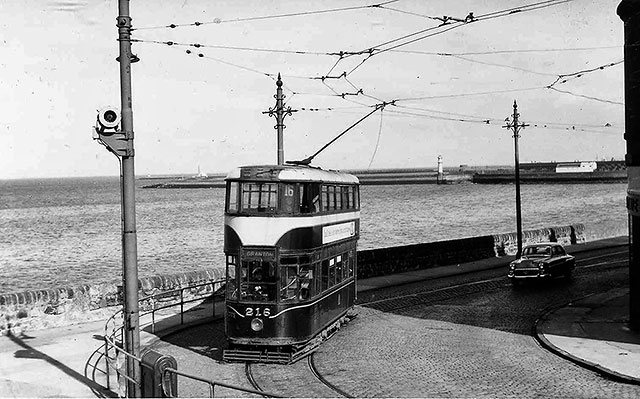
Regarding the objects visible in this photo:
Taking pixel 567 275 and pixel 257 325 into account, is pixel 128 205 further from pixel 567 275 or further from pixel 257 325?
pixel 567 275

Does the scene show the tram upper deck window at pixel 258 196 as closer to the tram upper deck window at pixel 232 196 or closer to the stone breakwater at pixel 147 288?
the tram upper deck window at pixel 232 196

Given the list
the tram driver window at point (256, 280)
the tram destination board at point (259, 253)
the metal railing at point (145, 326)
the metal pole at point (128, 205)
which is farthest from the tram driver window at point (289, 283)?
the metal pole at point (128, 205)

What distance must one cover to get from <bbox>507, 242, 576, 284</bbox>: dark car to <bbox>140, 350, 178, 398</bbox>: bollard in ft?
64.5

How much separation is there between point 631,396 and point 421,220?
78.5 metres

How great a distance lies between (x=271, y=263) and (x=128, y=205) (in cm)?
484

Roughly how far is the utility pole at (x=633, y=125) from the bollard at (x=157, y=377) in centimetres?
1340

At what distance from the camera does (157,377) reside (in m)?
11.7

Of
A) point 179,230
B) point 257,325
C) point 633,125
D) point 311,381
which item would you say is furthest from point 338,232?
point 179,230

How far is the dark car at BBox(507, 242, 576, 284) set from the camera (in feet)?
94.3

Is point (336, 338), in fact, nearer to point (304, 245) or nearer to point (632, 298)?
point (304, 245)

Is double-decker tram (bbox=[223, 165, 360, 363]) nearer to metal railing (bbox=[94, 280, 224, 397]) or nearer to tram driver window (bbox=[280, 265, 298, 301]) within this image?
tram driver window (bbox=[280, 265, 298, 301])

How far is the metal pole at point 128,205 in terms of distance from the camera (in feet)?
42.4

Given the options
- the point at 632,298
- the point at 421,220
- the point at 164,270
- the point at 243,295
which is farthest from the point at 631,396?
the point at 421,220

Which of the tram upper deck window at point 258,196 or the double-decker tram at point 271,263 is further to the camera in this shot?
the tram upper deck window at point 258,196
